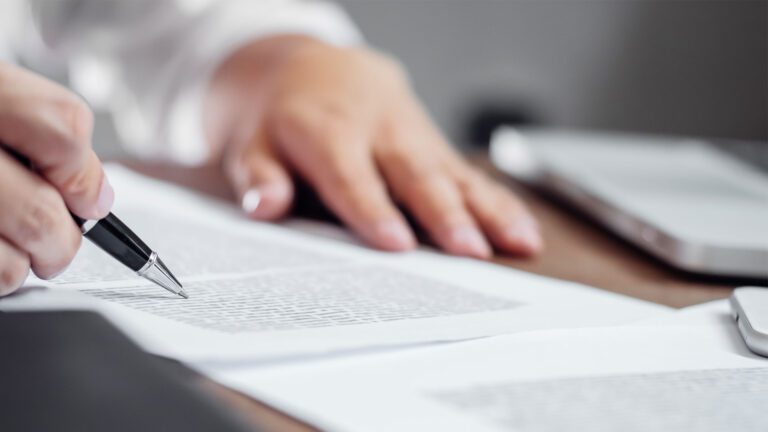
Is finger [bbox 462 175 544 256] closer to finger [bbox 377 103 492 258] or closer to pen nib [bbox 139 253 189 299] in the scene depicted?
finger [bbox 377 103 492 258]

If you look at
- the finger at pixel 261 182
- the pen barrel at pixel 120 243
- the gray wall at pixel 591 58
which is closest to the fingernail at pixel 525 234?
the finger at pixel 261 182

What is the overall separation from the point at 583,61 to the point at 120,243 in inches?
71.6

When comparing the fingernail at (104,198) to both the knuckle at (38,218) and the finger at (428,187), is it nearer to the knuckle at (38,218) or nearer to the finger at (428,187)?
the knuckle at (38,218)

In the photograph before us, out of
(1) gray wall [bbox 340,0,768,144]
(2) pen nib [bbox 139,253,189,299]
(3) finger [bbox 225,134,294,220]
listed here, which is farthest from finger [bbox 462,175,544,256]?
(1) gray wall [bbox 340,0,768,144]

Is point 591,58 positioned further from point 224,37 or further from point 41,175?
point 41,175

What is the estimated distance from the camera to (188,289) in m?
0.36

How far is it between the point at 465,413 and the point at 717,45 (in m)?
2.06

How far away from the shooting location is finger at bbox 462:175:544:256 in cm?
51

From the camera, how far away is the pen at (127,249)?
33 centimetres

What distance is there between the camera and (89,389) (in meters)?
0.17

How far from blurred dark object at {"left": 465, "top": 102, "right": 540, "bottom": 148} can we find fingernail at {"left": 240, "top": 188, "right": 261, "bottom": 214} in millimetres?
1412

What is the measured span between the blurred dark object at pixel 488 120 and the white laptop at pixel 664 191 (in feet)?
3.32

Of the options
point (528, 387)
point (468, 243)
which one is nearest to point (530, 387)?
point (528, 387)

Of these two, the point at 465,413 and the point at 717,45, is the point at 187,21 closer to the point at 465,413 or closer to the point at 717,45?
the point at 465,413
